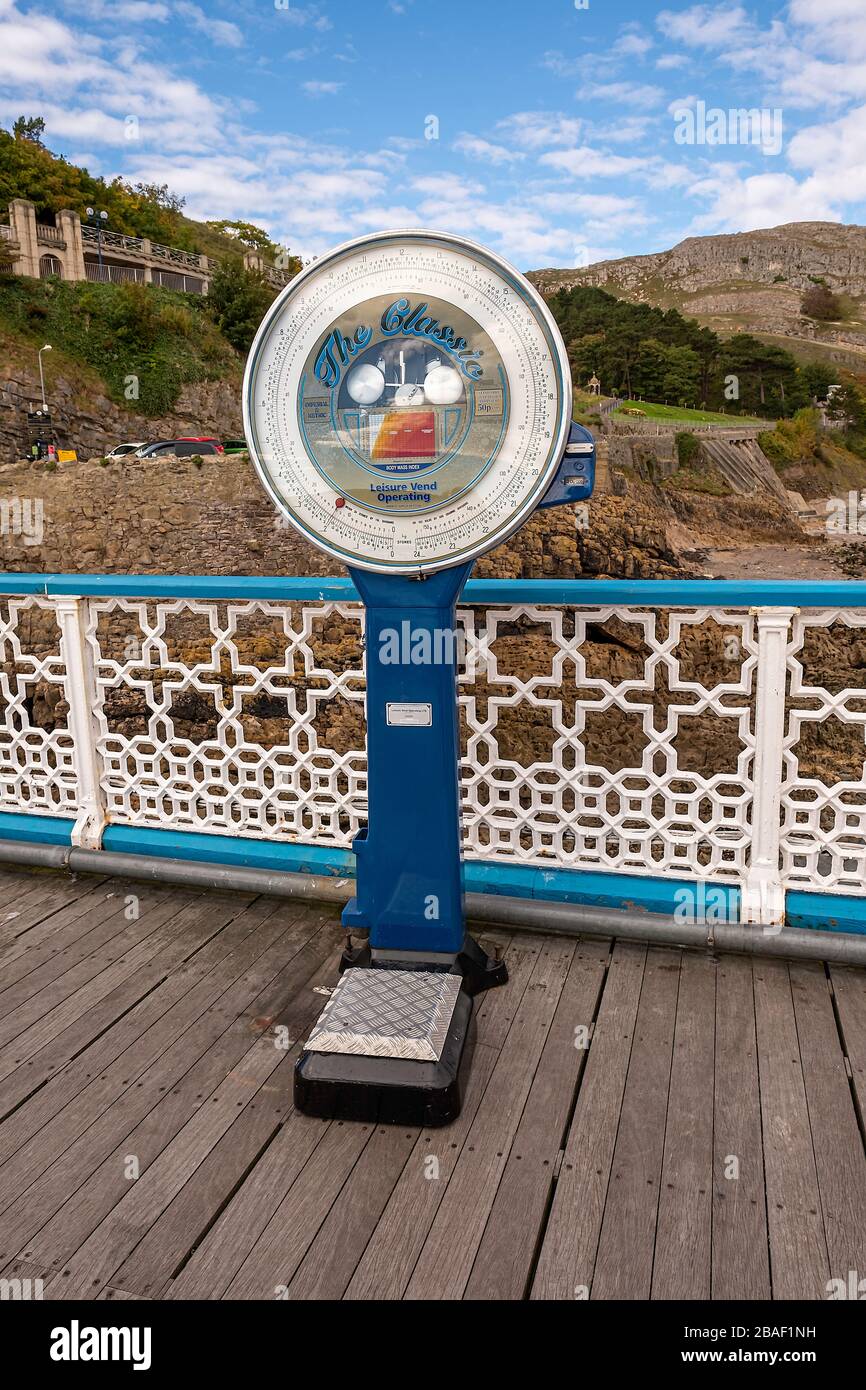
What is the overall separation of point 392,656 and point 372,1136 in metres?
0.91

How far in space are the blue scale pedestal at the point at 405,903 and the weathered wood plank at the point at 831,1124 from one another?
648mm

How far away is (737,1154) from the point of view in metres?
1.63

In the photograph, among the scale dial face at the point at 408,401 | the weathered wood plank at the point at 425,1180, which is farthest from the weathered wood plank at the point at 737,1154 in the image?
the scale dial face at the point at 408,401

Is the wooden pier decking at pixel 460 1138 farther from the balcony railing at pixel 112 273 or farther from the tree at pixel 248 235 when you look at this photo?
the tree at pixel 248 235

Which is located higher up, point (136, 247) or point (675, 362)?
point (136, 247)

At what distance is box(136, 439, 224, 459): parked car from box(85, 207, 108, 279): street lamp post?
15.1 meters

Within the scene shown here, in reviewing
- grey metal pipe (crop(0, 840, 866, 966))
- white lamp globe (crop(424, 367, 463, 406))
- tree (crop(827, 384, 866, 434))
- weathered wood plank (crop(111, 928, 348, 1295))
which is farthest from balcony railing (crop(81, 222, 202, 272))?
tree (crop(827, 384, 866, 434))

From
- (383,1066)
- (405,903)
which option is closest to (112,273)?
(405,903)

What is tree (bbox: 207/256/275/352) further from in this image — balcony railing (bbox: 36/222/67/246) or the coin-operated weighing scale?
the coin-operated weighing scale

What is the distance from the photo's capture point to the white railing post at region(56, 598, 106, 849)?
2.77m

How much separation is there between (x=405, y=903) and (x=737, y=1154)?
793mm

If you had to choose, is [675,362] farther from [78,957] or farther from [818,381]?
[78,957]

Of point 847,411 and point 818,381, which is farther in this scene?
point 818,381
